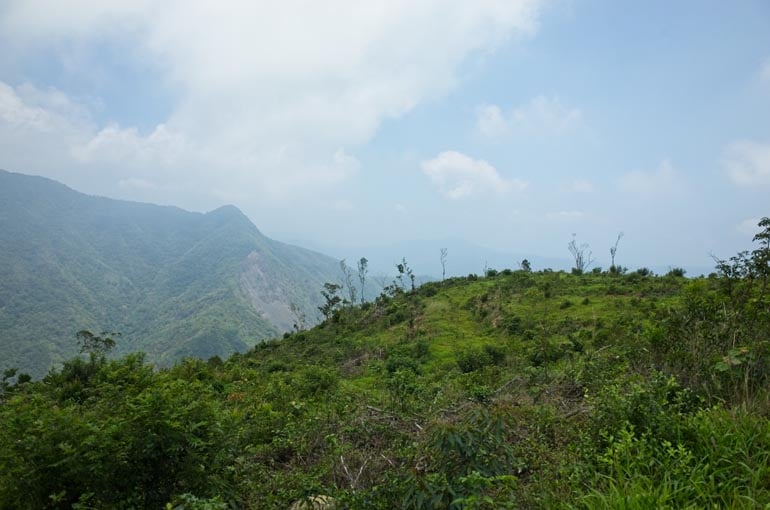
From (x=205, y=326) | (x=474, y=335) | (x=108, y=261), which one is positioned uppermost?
(x=108, y=261)

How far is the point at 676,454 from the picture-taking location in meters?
3.60

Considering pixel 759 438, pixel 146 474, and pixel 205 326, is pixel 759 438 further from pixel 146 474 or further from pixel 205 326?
pixel 205 326

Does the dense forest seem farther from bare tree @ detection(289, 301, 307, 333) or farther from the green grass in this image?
bare tree @ detection(289, 301, 307, 333)

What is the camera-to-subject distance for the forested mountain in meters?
83.1

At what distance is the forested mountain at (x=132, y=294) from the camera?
8312cm

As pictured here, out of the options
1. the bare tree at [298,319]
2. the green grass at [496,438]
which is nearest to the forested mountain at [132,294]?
the bare tree at [298,319]

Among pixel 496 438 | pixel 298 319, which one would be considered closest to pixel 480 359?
pixel 496 438

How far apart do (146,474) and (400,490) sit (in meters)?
2.43

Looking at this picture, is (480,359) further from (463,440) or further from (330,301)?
(330,301)

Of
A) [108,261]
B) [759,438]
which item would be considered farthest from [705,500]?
[108,261]

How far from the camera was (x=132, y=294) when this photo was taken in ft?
470

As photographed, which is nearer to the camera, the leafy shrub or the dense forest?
the dense forest

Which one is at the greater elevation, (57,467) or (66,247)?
(66,247)

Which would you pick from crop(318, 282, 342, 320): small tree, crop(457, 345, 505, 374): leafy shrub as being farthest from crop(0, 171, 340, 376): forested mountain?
crop(457, 345, 505, 374): leafy shrub
